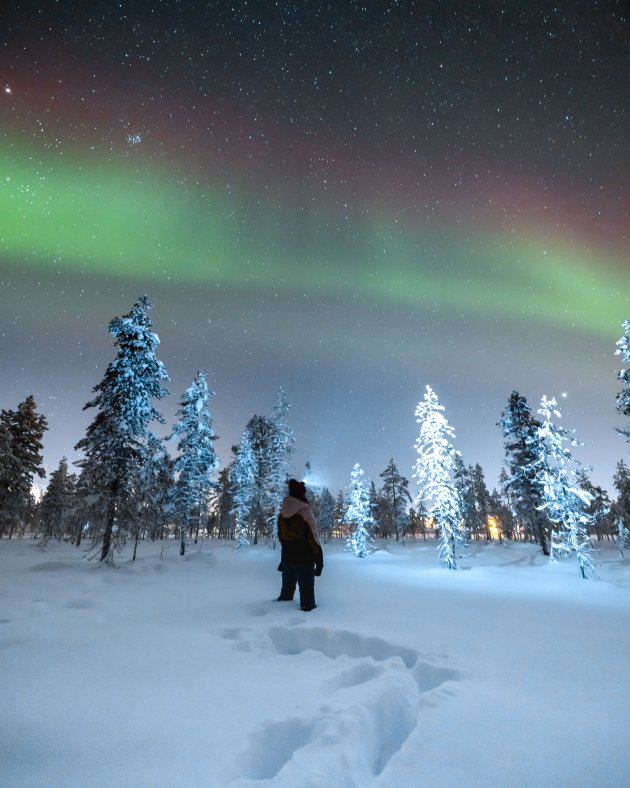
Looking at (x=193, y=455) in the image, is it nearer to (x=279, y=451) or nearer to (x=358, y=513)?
(x=279, y=451)

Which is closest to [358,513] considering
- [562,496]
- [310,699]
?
[562,496]

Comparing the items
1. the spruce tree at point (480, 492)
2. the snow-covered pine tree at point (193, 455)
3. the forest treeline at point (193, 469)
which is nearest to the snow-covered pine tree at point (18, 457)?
the forest treeline at point (193, 469)

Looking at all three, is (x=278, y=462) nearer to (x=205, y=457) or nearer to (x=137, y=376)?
(x=205, y=457)

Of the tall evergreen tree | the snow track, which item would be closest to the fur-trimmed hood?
the snow track

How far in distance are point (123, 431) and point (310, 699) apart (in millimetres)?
15312

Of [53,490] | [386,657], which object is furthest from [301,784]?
[53,490]

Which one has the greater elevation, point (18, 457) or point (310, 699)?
point (18, 457)

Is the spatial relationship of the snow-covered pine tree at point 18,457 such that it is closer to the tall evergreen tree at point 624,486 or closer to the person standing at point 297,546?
the person standing at point 297,546

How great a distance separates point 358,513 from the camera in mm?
37812

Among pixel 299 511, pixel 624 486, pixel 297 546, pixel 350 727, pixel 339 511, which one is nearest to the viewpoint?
pixel 350 727

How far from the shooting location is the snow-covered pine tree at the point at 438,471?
2264cm

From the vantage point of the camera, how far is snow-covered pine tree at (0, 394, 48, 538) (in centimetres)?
2577

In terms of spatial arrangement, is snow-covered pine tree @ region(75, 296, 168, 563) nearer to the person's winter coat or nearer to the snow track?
the person's winter coat

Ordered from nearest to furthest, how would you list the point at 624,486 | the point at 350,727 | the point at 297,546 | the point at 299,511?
the point at 350,727, the point at 297,546, the point at 299,511, the point at 624,486
